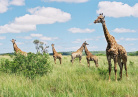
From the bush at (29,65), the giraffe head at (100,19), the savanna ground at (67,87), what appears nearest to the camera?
the savanna ground at (67,87)

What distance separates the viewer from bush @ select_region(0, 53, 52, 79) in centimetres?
859

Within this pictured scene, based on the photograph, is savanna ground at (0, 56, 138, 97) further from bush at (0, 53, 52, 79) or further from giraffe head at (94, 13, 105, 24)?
giraffe head at (94, 13, 105, 24)

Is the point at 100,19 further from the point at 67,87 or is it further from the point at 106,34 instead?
the point at 67,87

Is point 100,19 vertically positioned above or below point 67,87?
above

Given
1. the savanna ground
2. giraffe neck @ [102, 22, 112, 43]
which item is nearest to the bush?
the savanna ground

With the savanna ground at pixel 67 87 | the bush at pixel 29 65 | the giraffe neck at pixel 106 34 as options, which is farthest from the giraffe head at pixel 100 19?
the bush at pixel 29 65

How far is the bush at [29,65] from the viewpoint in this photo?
8594mm

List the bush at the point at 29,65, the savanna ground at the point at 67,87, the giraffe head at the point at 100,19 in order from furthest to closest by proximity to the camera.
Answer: the bush at the point at 29,65 < the giraffe head at the point at 100,19 < the savanna ground at the point at 67,87

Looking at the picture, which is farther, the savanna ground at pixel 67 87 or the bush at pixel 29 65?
the bush at pixel 29 65

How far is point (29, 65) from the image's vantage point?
8742 millimetres

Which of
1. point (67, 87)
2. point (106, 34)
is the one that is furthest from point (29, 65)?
point (106, 34)

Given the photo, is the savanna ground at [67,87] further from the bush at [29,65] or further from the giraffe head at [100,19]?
the giraffe head at [100,19]

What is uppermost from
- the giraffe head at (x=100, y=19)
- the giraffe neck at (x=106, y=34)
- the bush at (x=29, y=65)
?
the giraffe head at (x=100, y=19)

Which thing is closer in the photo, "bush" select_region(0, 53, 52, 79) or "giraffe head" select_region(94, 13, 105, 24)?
"giraffe head" select_region(94, 13, 105, 24)
